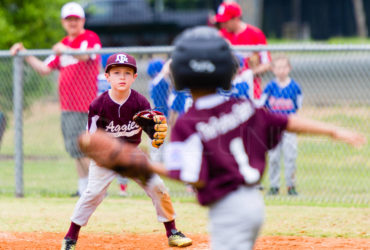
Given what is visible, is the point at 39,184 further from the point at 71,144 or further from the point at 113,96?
the point at 113,96

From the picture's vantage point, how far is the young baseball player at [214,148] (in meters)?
3.29

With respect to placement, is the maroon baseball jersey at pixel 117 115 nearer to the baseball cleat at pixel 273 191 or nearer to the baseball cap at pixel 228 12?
the baseball cleat at pixel 273 191

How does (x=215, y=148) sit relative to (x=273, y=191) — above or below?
above

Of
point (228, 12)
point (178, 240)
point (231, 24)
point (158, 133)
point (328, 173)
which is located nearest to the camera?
point (158, 133)

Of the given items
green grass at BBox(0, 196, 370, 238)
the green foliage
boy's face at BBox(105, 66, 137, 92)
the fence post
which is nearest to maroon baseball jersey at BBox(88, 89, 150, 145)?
boy's face at BBox(105, 66, 137, 92)

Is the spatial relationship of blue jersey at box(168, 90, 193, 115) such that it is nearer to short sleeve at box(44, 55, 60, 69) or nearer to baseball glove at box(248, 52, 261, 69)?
baseball glove at box(248, 52, 261, 69)

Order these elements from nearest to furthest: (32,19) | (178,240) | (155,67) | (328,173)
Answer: (178,240)
(328,173)
(155,67)
(32,19)

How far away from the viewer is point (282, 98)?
8.06m

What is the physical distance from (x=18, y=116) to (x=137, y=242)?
3.45m

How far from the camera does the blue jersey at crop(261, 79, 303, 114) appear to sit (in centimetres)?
802

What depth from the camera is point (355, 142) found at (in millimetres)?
3441

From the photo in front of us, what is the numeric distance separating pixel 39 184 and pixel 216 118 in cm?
695

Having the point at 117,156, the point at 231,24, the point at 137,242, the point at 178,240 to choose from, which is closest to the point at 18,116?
the point at 231,24

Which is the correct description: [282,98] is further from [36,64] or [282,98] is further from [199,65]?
[199,65]
